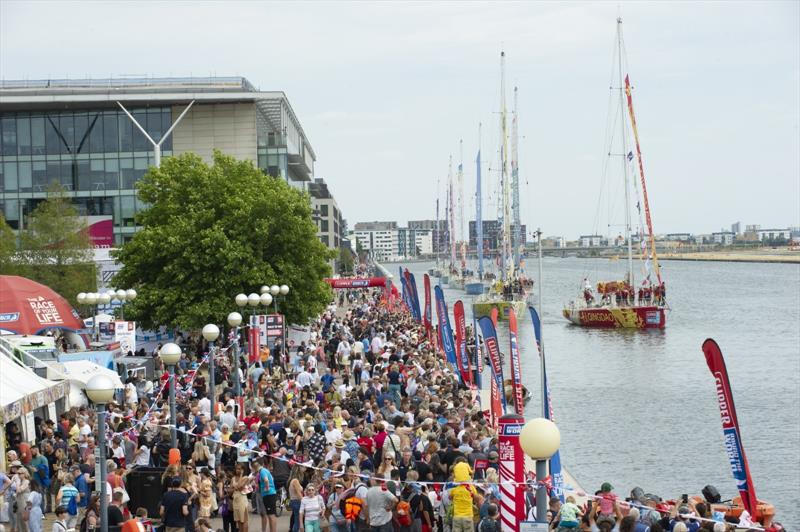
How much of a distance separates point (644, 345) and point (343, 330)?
30100mm

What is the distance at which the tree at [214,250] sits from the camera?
142 ft

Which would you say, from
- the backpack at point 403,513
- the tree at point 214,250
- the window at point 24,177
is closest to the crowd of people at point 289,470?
the backpack at point 403,513

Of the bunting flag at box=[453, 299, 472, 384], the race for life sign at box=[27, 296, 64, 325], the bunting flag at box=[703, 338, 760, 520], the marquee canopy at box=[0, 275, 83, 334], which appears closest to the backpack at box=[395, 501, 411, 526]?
the bunting flag at box=[703, 338, 760, 520]

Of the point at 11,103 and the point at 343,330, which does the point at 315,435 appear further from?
the point at 11,103

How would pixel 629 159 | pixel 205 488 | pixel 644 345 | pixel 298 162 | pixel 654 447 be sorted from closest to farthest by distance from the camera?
pixel 205 488, pixel 654 447, pixel 644 345, pixel 629 159, pixel 298 162

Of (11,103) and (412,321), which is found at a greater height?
(11,103)

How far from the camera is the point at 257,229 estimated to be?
43562 millimetres

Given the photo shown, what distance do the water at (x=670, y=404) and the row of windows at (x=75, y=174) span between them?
90.7 feet

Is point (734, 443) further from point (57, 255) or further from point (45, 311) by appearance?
point (57, 255)

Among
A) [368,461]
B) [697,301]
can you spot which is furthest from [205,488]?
[697,301]

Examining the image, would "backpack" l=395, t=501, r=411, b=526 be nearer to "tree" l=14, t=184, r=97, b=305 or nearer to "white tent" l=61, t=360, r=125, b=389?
"white tent" l=61, t=360, r=125, b=389

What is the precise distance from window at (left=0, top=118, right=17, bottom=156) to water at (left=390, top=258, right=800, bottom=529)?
1411 inches

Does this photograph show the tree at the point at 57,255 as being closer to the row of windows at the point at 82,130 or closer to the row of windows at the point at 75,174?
the row of windows at the point at 75,174

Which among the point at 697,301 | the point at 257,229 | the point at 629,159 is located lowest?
the point at 697,301
